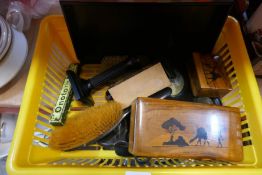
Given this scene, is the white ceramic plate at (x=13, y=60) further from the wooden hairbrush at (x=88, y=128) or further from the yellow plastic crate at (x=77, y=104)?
Result: the wooden hairbrush at (x=88, y=128)

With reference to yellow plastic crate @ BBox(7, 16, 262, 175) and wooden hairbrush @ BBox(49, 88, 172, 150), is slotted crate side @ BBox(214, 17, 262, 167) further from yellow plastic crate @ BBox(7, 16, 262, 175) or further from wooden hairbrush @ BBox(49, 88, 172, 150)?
wooden hairbrush @ BBox(49, 88, 172, 150)

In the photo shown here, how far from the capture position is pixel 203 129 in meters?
0.51

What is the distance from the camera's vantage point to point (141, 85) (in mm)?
601

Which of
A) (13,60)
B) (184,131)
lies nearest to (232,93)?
(184,131)

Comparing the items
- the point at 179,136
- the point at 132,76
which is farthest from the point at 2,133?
the point at 179,136

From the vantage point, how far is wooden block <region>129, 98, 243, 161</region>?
0.48m

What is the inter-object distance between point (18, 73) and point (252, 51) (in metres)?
0.56

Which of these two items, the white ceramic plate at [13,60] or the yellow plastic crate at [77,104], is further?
the white ceramic plate at [13,60]

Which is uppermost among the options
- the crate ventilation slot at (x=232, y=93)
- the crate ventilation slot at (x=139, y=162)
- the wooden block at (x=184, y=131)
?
the crate ventilation slot at (x=232, y=93)

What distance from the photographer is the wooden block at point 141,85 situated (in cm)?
59

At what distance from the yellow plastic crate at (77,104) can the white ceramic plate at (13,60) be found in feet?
0.19

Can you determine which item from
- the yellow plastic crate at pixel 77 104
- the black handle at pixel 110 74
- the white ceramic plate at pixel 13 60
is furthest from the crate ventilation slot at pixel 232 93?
the white ceramic plate at pixel 13 60

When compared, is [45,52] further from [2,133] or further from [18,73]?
[2,133]

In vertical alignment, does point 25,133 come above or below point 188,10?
below
